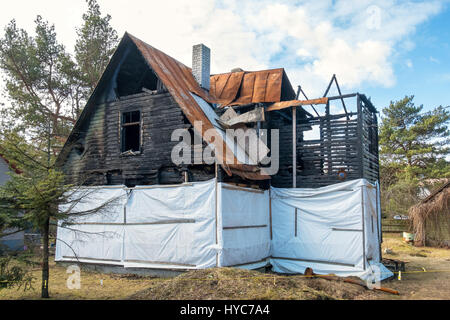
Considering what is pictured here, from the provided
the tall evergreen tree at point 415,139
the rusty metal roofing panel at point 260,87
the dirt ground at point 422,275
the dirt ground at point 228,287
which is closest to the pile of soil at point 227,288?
the dirt ground at point 228,287

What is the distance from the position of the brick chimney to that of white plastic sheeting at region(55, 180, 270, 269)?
5.40 meters

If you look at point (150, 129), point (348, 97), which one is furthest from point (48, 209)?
point (348, 97)

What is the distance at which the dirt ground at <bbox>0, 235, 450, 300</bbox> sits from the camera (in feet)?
26.6

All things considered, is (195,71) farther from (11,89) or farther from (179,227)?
(11,89)

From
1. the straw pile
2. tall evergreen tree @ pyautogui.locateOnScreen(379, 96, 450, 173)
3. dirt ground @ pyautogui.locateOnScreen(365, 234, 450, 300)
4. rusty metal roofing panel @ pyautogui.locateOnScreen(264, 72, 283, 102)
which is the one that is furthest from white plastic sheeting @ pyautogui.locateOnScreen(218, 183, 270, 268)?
tall evergreen tree @ pyautogui.locateOnScreen(379, 96, 450, 173)

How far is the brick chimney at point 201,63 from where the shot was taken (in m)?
15.5

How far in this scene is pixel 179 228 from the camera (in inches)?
449

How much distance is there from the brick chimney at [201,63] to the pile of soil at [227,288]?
860cm

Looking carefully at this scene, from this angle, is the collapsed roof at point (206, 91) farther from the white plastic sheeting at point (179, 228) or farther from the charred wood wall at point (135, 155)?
the white plastic sheeting at point (179, 228)

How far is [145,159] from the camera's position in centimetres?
1291

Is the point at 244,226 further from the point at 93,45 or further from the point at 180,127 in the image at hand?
the point at 93,45

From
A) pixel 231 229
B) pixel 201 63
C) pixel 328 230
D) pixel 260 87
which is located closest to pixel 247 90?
pixel 260 87
